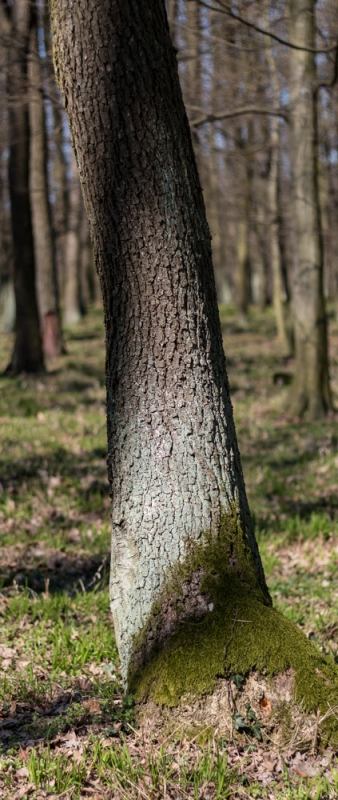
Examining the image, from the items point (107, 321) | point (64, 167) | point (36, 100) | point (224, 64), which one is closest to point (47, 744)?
point (107, 321)

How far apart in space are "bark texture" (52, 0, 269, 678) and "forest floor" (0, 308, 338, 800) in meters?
0.48

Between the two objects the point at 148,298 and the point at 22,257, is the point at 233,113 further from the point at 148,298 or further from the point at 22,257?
the point at 148,298

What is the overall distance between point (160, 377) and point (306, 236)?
753 centimetres

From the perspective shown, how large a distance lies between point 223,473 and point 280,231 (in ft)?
54.1

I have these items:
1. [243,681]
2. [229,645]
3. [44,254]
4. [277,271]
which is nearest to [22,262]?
[44,254]

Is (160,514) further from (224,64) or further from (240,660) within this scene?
(224,64)

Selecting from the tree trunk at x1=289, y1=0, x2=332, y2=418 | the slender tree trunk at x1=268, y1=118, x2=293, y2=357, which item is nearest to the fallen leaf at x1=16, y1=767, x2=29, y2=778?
the tree trunk at x1=289, y1=0, x2=332, y2=418

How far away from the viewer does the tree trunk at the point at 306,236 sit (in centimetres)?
968

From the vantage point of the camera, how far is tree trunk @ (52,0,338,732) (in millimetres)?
2980

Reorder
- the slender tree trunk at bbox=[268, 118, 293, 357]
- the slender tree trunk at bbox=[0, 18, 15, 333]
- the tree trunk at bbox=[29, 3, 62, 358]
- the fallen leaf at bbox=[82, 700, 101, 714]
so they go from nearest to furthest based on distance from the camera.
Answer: the fallen leaf at bbox=[82, 700, 101, 714], the tree trunk at bbox=[29, 3, 62, 358], the slender tree trunk at bbox=[268, 118, 293, 357], the slender tree trunk at bbox=[0, 18, 15, 333]

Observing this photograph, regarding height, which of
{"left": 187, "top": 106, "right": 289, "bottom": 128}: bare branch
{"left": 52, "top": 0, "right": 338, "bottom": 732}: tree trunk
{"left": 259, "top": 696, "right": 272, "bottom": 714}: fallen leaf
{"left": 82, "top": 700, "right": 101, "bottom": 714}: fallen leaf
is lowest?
{"left": 82, "top": 700, "right": 101, "bottom": 714}: fallen leaf

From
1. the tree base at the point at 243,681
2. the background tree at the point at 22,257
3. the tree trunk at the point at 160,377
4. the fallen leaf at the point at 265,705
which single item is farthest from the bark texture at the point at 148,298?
the background tree at the point at 22,257

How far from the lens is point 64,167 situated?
27703 millimetres

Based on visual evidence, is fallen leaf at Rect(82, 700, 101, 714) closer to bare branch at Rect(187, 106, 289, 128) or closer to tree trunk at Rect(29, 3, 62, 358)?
bare branch at Rect(187, 106, 289, 128)
